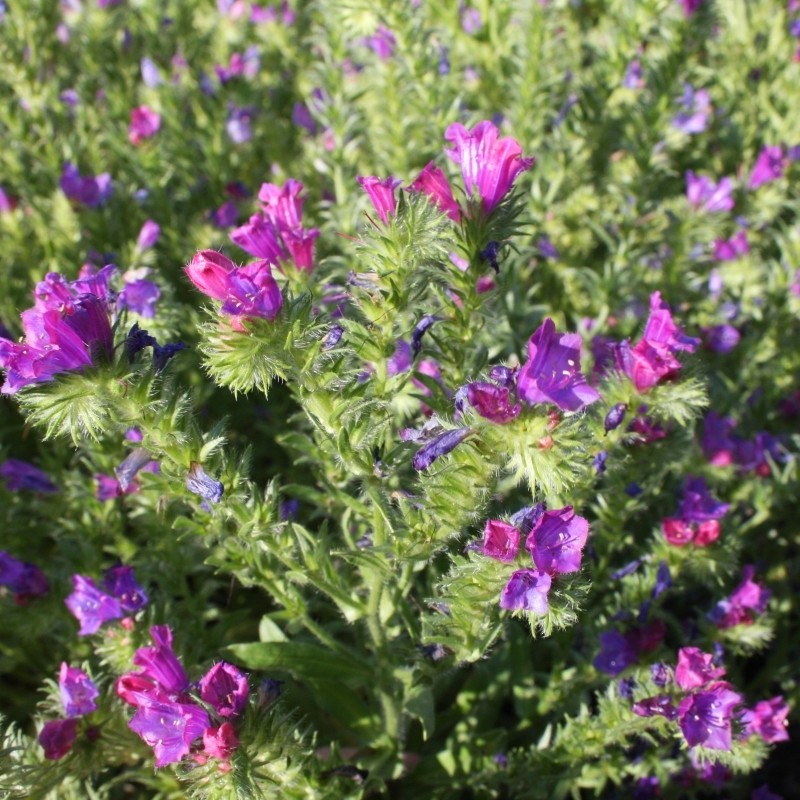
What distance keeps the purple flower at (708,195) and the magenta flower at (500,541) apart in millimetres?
2676

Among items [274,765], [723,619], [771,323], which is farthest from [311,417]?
[771,323]

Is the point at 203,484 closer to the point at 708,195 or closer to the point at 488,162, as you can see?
the point at 488,162

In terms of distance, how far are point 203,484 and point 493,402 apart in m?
0.72

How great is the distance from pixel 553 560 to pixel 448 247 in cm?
79

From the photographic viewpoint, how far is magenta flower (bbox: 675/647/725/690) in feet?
7.12

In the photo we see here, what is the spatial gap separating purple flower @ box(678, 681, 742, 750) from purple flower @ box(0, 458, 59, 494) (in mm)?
2265

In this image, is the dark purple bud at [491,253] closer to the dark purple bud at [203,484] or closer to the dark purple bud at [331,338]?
the dark purple bud at [331,338]

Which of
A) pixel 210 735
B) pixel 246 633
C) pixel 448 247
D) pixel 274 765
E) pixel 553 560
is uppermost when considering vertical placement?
pixel 448 247

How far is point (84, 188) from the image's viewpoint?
3.63 m

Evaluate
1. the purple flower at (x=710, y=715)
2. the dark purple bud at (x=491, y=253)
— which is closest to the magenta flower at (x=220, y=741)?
the purple flower at (x=710, y=715)

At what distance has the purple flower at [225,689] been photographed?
1.87 m

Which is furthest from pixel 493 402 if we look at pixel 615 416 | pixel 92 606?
pixel 92 606

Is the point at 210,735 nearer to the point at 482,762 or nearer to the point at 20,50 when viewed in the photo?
the point at 482,762

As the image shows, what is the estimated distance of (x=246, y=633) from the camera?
3.20 m
